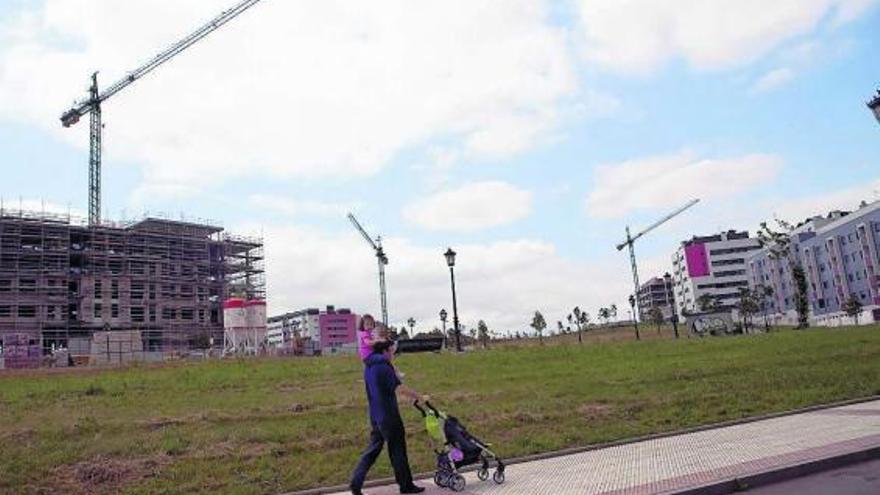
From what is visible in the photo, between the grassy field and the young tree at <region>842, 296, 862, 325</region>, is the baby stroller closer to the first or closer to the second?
the grassy field

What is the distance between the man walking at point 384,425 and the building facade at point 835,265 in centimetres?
8854

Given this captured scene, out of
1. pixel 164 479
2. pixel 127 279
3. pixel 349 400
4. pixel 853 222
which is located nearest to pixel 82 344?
pixel 127 279

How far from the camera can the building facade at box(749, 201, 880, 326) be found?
96000 millimetres

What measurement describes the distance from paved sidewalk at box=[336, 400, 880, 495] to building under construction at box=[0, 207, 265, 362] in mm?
76018

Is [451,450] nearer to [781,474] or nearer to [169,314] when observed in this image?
[781,474]

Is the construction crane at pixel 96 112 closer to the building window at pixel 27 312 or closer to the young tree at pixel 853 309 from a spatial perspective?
the building window at pixel 27 312

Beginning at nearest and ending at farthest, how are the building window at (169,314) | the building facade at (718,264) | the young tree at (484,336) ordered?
the young tree at (484,336) < the building window at (169,314) < the building facade at (718,264)

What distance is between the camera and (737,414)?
50.1 ft

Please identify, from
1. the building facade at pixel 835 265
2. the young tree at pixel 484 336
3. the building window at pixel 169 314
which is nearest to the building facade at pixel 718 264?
the building facade at pixel 835 265

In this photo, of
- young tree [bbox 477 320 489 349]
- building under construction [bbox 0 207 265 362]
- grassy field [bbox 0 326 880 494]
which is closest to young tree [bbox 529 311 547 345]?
young tree [bbox 477 320 489 349]

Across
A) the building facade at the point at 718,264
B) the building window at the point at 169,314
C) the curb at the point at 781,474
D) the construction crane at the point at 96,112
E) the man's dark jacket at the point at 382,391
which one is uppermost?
the construction crane at the point at 96,112

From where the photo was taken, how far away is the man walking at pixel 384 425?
9.30 m

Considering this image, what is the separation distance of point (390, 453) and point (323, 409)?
8.62 m

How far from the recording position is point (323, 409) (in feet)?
57.9
